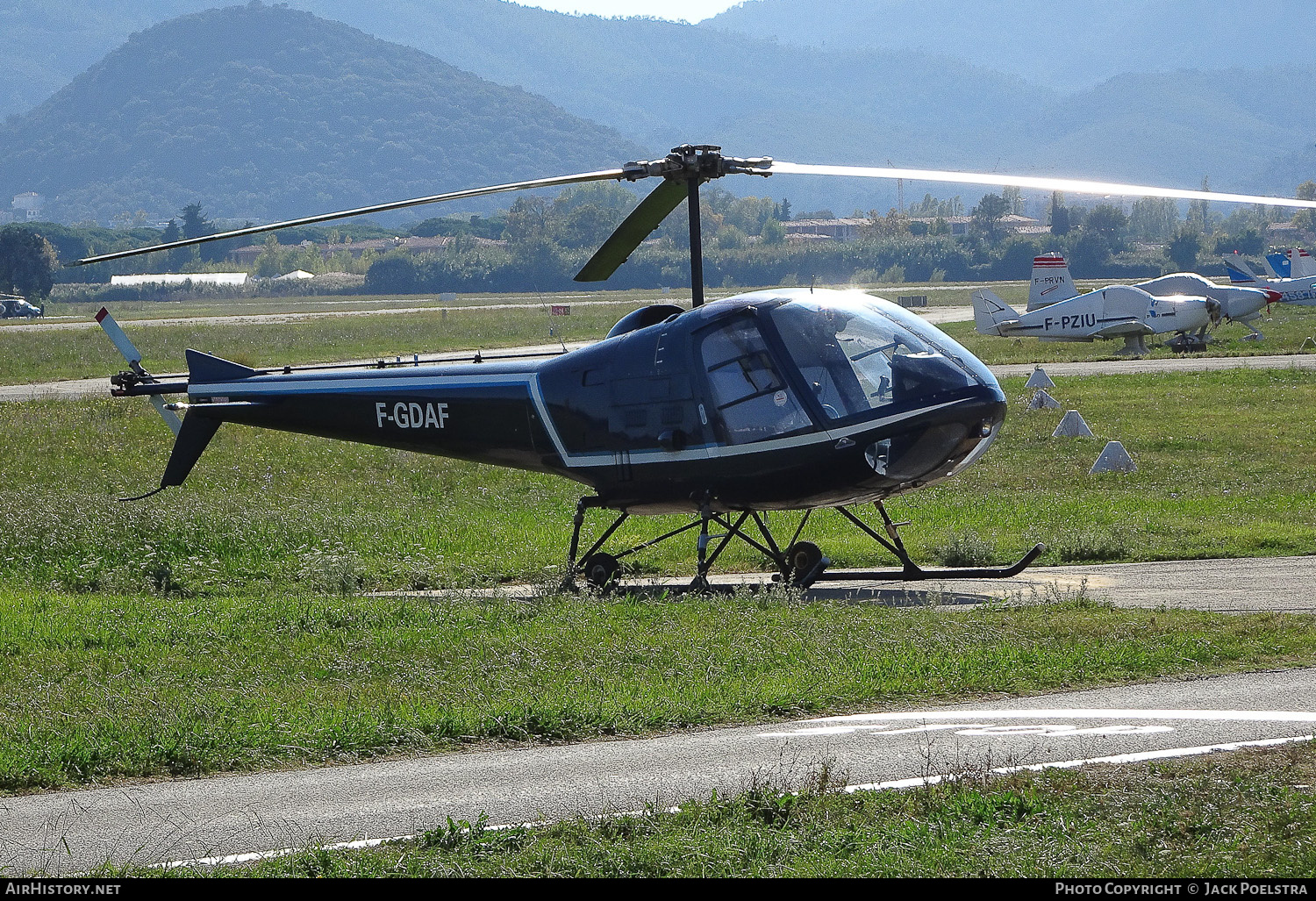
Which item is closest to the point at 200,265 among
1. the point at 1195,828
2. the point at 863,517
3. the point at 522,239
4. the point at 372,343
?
the point at 522,239

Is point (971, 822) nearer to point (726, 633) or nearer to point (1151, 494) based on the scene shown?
point (726, 633)

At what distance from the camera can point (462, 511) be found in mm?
→ 20109

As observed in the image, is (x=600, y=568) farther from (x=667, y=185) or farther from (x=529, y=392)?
(x=667, y=185)

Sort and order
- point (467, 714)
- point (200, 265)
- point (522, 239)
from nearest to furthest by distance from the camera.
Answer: point (467, 714) → point (522, 239) → point (200, 265)

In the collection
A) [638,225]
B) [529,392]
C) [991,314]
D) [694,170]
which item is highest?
[694,170]

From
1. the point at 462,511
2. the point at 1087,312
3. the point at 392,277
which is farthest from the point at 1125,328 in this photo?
the point at 392,277

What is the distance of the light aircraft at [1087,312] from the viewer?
47.8 metres

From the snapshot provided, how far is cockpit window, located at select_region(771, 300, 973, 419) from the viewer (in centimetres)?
1279

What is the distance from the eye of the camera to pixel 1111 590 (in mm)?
13359

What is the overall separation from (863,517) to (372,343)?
4537 cm

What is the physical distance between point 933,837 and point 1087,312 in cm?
4599

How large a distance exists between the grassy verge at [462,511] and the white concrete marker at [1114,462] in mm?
308

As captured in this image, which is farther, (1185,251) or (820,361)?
(1185,251)

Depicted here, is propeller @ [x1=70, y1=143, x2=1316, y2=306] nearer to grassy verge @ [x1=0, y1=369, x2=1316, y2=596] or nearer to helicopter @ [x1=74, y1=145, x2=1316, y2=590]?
helicopter @ [x1=74, y1=145, x2=1316, y2=590]
